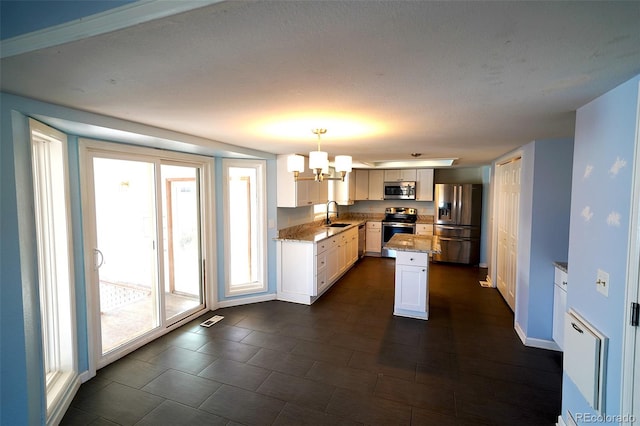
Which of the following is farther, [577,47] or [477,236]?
[477,236]

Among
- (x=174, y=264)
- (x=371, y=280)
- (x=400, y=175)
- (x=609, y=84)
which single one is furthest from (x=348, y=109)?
(x=400, y=175)

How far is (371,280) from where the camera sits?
17.4ft

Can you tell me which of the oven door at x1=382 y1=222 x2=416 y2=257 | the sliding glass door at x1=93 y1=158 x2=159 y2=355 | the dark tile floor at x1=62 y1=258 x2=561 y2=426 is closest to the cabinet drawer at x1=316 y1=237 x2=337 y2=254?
the dark tile floor at x1=62 y1=258 x2=561 y2=426

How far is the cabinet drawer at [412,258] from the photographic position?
3638 millimetres

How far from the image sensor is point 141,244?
3.25m

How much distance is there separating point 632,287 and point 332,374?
213 centimetres

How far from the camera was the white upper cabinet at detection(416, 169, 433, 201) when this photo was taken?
6.67m

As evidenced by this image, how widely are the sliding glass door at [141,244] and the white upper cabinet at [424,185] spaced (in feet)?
16.0

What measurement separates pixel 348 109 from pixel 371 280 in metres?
3.94

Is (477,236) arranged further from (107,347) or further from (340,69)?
(107,347)

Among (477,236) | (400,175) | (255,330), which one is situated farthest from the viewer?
(400,175)

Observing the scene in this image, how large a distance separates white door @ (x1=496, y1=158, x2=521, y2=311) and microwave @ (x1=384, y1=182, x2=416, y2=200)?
2.07m

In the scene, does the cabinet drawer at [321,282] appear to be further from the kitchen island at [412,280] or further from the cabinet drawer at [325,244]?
the kitchen island at [412,280]

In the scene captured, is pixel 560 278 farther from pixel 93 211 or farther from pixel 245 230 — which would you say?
pixel 93 211
